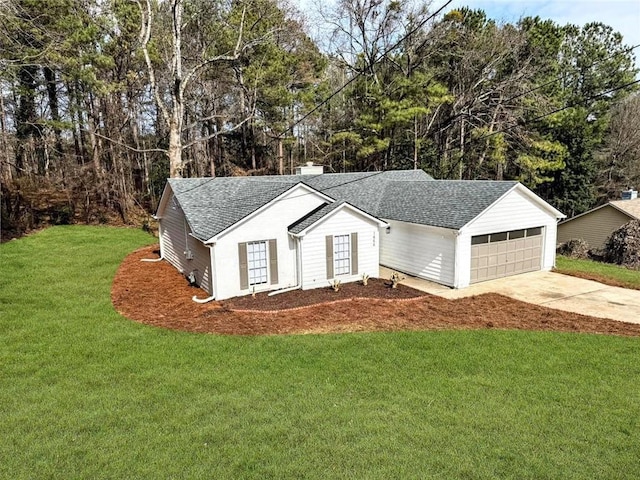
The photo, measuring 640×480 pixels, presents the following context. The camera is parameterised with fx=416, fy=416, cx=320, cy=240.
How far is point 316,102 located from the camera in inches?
1176

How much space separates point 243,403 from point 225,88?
26521mm

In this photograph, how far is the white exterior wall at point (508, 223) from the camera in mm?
14234

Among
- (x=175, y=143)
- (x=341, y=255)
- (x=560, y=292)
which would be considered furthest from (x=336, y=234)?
(x=175, y=143)

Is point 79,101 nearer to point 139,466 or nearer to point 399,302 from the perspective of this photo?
point 399,302

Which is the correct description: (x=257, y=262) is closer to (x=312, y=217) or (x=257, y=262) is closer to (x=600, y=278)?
(x=312, y=217)

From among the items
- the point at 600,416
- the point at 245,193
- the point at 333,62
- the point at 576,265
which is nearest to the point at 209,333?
the point at 245,193

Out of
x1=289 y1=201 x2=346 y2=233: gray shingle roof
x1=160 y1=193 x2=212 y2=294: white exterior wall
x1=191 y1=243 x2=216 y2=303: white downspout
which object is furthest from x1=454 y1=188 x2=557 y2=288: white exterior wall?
x1=160 y1=193 x2=212 y2=294: white exterior wall

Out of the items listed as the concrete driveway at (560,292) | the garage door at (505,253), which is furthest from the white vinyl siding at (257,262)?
the garage door at (505,253)

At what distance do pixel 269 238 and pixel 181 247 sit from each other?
13.8 ft

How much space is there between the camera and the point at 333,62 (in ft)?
98.5

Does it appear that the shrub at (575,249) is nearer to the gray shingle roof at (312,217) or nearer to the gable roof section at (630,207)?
the gable roof section at (630,207)

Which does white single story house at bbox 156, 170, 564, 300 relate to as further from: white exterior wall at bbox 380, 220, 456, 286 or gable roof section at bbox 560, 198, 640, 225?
gable roof section at bbox 560, 198, 640, 225

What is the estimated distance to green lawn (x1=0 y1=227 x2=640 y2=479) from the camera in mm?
5175

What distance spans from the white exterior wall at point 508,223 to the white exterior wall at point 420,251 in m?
0.35
